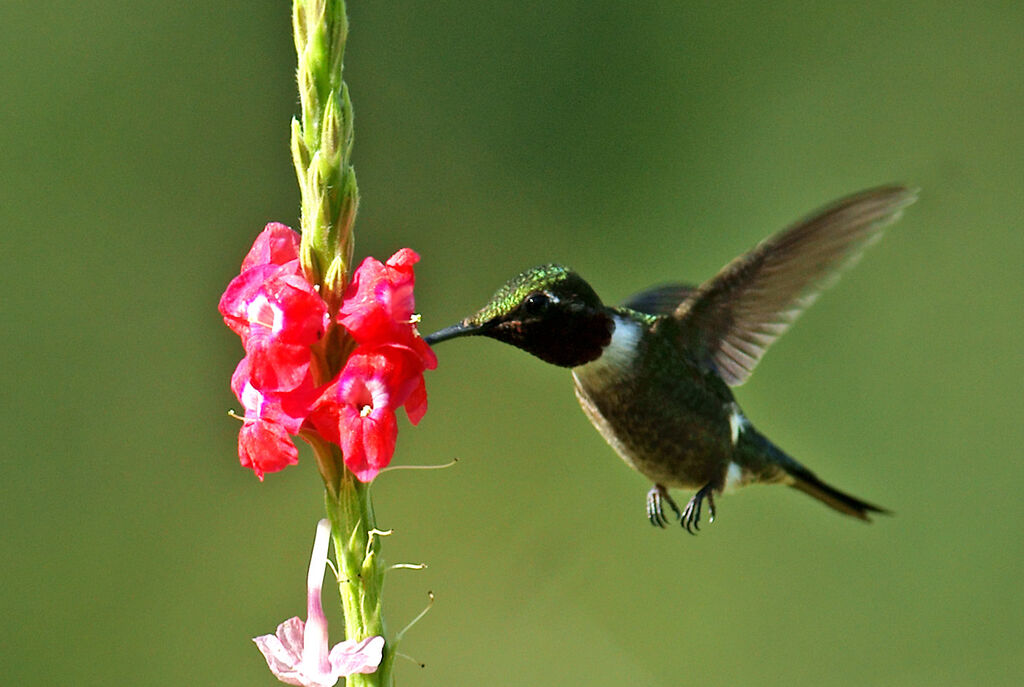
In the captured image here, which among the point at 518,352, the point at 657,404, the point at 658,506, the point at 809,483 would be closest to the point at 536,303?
the point at 657,404

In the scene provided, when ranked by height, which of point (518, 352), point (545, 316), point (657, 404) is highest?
point (545, 316)

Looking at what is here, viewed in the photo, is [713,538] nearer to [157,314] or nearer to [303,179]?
[157,314]

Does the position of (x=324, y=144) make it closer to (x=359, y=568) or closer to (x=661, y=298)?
(x=359, y=568)

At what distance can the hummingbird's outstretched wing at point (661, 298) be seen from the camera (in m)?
2.60

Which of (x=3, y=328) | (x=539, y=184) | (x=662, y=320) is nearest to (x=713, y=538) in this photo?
(x=539, y=184)

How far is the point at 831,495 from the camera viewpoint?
2486 mm

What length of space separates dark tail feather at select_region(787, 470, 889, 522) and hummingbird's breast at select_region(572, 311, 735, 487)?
0.33m

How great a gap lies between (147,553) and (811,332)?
2.87 metres

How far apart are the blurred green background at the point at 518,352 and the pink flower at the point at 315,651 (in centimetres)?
290

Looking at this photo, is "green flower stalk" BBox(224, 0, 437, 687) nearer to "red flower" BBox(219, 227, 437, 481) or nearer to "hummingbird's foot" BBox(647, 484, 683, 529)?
"red flower" BBox(219, 227, 437, 481)

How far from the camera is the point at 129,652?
4.12 metres

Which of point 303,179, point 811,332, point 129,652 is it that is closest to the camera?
point 303,179

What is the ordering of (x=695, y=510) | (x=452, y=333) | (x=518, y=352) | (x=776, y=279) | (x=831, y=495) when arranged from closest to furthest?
(x=452, y=333)
(x=695, y=510)
(x=776, y=279)
(x=831, y=495)
(x=518, y=352)

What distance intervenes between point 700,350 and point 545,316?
59 cm
